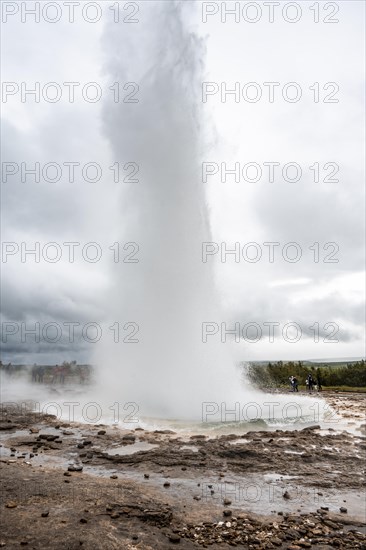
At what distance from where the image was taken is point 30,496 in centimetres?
925

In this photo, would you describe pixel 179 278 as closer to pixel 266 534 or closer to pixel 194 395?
pixel 194 395

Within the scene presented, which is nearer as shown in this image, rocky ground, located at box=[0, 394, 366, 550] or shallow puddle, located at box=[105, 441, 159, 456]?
rocky ground, located at box=[0, 394, 366, 550]

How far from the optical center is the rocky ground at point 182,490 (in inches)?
296

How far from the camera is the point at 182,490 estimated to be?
33.3ft

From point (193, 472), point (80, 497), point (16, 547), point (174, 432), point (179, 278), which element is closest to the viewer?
point (16, 547)

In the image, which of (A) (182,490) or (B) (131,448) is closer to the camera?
(A) (182,490)

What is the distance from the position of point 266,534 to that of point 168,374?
16587 mm

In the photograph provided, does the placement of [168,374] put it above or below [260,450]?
above

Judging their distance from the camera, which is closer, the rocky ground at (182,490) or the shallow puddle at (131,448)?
the rocky ground at (182,490)

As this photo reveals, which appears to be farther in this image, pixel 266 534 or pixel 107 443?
pixel 107 443

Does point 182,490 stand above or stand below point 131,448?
above

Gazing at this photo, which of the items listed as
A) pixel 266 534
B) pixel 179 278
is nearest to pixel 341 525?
pixel 266 534

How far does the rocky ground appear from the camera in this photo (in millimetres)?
7523

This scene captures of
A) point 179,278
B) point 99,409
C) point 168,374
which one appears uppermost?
point 179,278
